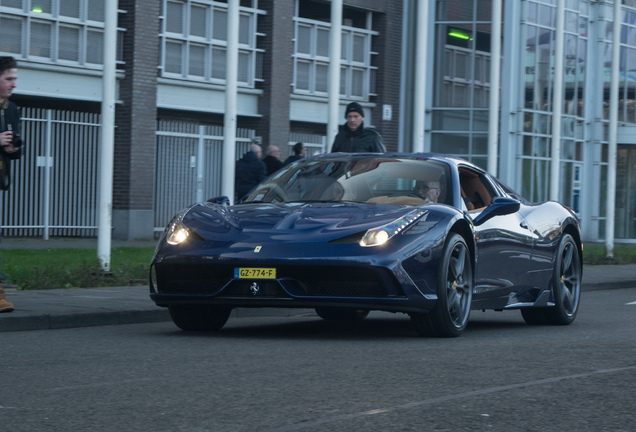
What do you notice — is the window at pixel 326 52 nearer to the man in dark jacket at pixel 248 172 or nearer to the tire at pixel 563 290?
the man in dark jacket at pixel 248 172

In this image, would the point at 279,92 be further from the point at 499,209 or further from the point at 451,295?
the point at 451,295

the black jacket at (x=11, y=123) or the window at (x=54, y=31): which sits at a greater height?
the window at (x=54, y=31)

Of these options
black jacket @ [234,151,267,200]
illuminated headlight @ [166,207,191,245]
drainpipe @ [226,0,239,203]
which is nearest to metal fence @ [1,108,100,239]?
black jacket @ [234,151,267,200]

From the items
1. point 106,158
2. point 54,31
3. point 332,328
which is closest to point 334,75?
point 106,158

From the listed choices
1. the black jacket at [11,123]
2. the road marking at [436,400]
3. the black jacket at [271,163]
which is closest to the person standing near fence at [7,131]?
the black jacket at [11,123]

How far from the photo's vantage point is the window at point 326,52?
102ft

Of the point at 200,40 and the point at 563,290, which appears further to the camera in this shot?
the point at 200,40

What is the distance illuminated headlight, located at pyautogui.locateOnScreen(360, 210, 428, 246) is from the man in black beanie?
4228 millimetres

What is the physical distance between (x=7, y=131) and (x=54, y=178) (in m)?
16.2

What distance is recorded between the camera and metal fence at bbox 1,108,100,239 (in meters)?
24.4

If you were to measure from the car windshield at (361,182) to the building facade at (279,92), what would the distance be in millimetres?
10188

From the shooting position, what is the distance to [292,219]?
831cm

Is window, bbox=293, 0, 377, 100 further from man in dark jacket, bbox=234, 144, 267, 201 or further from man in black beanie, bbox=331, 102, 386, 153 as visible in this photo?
man in black beanie, bbox=331, 102, 386, 153

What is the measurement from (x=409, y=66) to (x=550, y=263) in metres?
23.0
